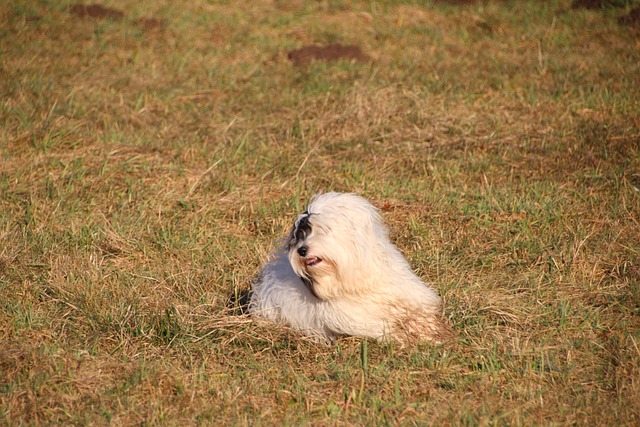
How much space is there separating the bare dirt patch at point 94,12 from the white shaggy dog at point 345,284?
6.77 m

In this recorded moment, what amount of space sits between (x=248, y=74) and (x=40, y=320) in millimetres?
4953

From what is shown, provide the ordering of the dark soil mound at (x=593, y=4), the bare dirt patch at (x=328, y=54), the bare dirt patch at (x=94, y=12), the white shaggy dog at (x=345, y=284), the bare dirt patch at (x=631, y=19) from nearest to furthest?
the white shaggy dog at (x=345, y=284) < the bare dirt patch at (x=328, y=54) < the bare dirt patch at (x=631, y=19) < the bare dirt patch at (x=94, y=12) < the dark soil mound at (x=593, y=4)

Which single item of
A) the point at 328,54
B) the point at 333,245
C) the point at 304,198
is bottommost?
the point at 304,198

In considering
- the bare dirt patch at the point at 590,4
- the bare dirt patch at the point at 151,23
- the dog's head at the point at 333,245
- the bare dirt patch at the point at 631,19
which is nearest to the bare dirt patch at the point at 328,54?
the bare dirt patch at the point at 151,23

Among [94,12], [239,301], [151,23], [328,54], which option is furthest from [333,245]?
[94,12]

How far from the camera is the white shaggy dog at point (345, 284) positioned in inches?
163

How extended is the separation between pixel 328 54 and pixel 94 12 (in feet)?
10.9

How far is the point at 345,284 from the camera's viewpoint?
422cm

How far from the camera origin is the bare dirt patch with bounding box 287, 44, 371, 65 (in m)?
9.21

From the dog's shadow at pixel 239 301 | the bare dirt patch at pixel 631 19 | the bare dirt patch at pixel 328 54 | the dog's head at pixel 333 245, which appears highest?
the dog's head at pixel 333 245

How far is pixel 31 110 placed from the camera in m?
7.70

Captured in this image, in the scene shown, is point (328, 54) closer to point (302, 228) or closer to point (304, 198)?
point (304, 198)

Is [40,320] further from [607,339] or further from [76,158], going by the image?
[607,339]

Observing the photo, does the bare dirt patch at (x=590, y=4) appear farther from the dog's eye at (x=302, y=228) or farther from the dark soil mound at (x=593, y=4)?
the dog's eye at (x=302, y=228)
